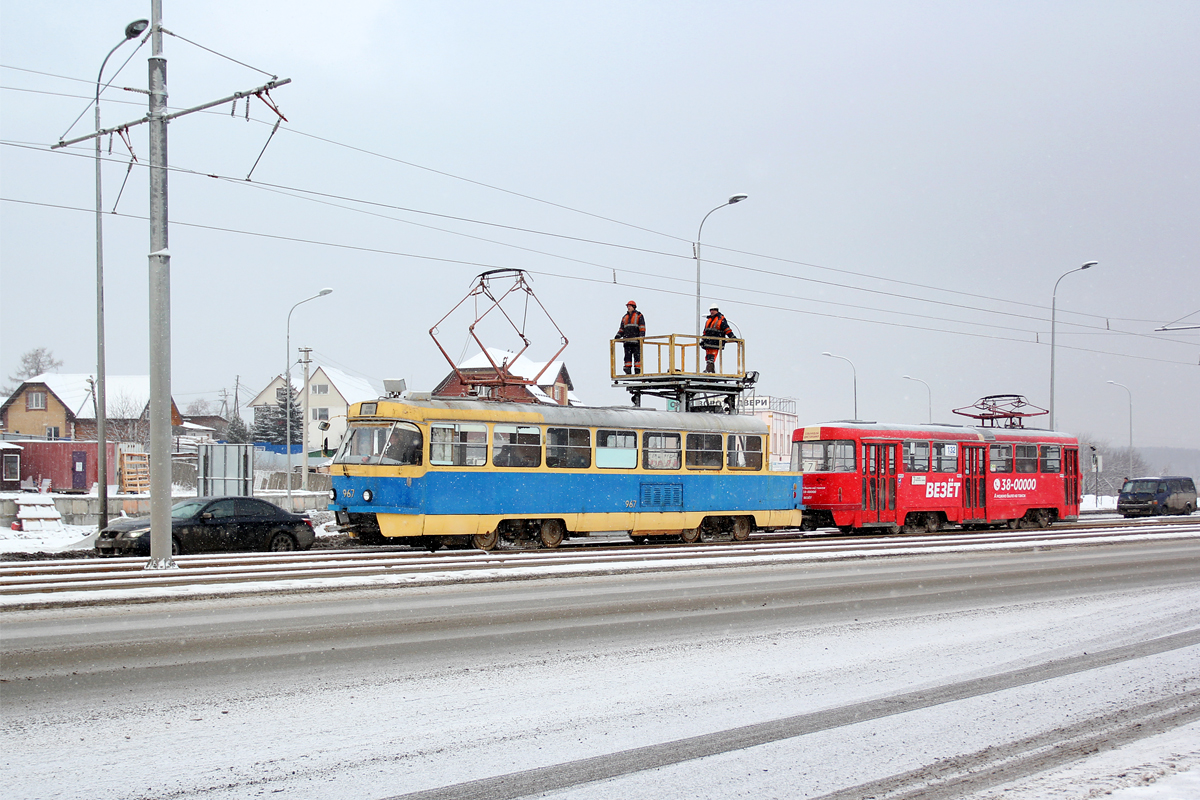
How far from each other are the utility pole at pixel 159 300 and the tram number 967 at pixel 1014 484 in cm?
2280

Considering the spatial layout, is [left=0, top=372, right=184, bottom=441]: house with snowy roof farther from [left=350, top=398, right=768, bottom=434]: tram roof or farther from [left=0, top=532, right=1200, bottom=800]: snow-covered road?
[left=0, top=532, right=1200, bottom=800]: snow-covered road

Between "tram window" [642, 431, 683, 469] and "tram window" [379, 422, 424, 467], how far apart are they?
5.18 metres

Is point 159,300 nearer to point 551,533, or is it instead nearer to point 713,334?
point 551,533

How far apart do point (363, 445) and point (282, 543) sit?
9.92 feet

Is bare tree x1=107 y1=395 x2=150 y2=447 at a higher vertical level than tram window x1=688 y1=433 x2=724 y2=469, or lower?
higher

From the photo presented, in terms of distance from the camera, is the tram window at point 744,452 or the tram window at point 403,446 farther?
the tram window at point 744,452

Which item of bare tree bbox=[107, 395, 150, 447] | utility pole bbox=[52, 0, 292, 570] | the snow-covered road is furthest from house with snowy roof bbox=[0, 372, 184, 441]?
the snow-covered road

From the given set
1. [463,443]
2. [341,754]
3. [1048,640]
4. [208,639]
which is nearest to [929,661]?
[1048,640]

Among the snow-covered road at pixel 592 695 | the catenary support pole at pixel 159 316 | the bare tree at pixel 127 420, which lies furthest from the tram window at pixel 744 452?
the bare tree at pixel 127 420

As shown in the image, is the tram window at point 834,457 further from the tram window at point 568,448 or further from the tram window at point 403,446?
the tram window at point 403,446

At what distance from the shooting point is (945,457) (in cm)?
2688

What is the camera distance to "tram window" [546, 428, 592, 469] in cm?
1927

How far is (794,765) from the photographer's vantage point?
551 centimetres

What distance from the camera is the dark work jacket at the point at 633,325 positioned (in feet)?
80.1
